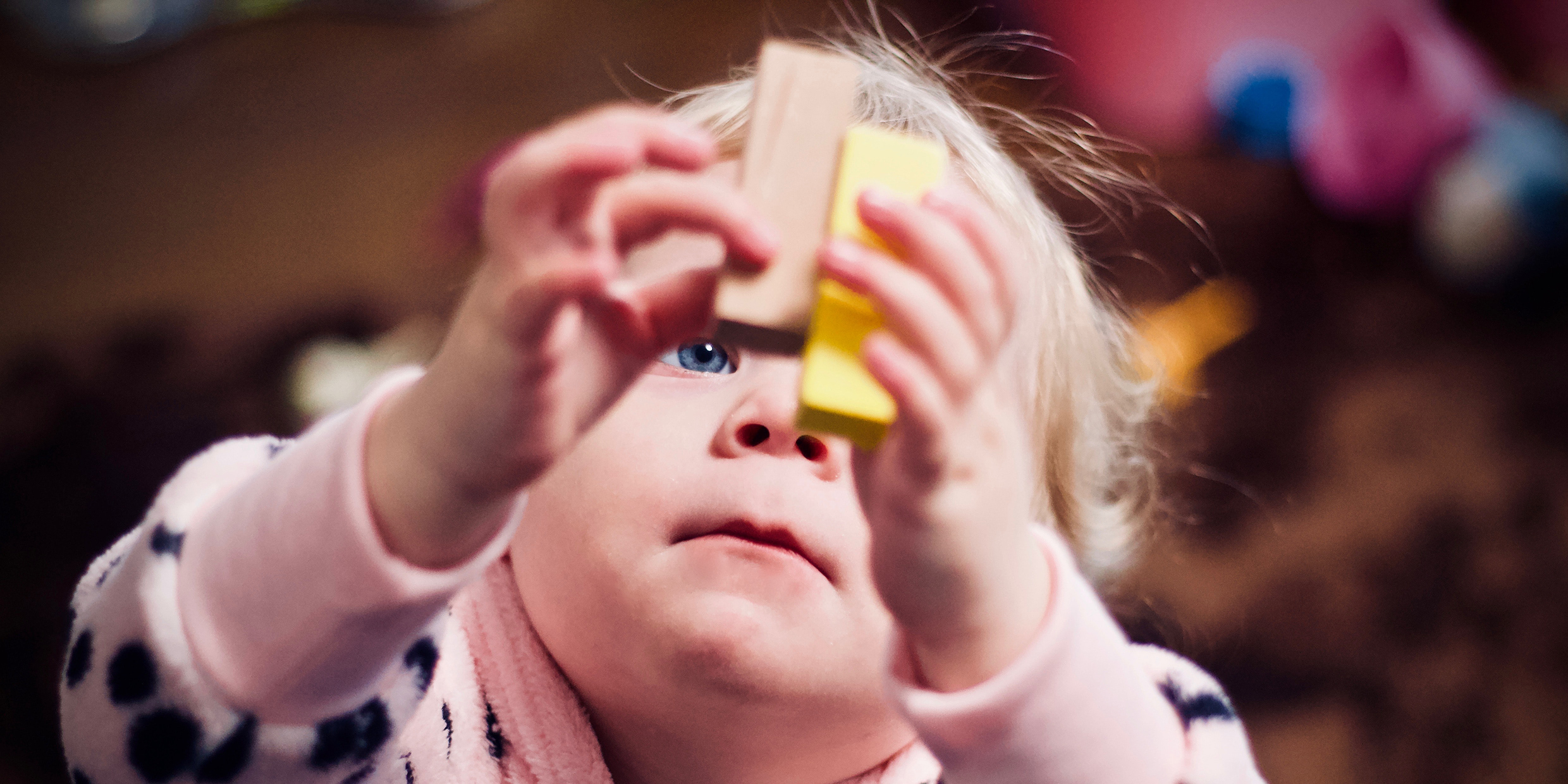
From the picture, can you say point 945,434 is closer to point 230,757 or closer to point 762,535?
point 762,535

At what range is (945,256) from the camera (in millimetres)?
323

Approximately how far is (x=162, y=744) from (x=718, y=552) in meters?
0.21

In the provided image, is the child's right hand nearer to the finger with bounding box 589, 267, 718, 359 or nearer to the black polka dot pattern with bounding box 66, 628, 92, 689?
the finger with bounding box 589, 267, 718, 359

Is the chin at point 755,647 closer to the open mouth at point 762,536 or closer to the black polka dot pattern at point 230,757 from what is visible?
the open mouth at point 762,536

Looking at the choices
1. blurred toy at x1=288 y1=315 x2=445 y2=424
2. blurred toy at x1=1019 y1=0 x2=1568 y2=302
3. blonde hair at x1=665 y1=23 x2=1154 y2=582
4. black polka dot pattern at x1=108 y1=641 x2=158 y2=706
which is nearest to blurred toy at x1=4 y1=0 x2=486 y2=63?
blurred toy at x1=288 y1=315 x2=445 y2=424

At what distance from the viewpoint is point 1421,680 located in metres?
1.00

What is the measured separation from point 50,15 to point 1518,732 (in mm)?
1572

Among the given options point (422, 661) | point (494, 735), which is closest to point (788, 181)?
point (422, 661)

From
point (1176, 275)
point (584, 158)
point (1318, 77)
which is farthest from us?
point (1318, 77)

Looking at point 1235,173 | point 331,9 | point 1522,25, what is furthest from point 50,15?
point 1522,25

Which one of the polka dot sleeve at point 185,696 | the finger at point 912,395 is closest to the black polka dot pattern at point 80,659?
the polka dot sleeve at point 185,696

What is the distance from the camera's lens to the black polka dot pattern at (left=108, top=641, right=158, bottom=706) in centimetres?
40

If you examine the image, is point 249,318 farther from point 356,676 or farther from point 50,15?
point 356,676

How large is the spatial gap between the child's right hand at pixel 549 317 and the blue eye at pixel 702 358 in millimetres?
173
